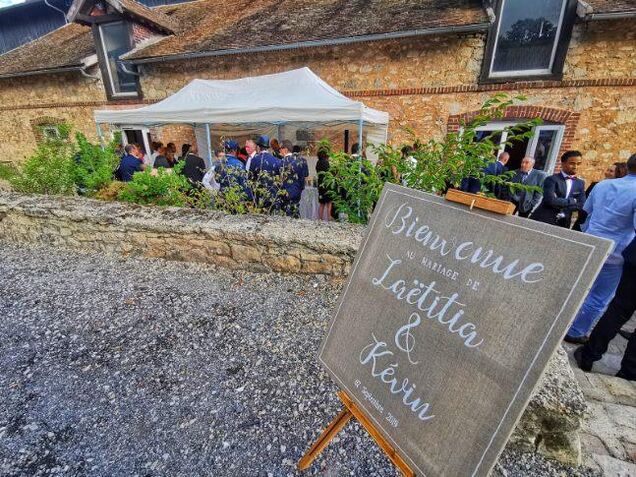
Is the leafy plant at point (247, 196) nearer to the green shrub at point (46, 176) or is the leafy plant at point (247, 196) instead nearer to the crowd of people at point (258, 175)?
the crowd of people at point (258, 175)

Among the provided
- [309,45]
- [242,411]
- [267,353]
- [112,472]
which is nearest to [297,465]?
[242,411]

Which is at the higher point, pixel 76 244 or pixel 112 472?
pixel 76 244

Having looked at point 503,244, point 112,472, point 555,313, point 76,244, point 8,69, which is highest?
point 8,69

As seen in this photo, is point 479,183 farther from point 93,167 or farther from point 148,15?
point 148,15

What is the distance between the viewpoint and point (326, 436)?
4.61 ft

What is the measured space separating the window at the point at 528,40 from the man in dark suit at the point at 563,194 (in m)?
4.08

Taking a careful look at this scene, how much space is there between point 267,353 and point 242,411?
48 cm

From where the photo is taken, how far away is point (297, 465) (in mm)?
1614

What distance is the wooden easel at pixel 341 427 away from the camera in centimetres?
116

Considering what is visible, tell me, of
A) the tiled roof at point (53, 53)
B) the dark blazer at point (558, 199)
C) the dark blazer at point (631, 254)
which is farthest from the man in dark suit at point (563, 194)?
the tiled roof at point (53, 53)

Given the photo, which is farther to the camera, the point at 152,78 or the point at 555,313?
the point at 152,78

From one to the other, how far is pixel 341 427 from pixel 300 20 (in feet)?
31.2

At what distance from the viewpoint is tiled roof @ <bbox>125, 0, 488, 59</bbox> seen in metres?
6.50

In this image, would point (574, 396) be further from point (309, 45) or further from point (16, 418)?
point (309, 45)
